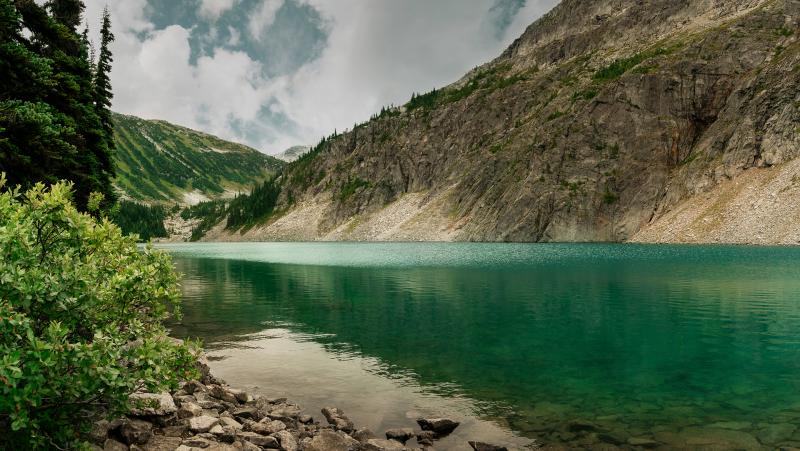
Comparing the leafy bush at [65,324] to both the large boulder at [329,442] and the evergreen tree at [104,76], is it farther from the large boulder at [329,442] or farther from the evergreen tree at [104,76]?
the evergreen tree at [104,76]

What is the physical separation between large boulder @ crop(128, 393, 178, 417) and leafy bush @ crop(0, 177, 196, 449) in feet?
3.10

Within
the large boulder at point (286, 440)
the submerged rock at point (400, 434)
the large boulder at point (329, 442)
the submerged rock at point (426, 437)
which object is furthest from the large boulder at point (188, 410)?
the submerged rock at point (426, 437)

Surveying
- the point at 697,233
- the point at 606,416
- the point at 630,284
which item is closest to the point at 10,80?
the point at 606,416

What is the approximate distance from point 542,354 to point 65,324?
2216cm

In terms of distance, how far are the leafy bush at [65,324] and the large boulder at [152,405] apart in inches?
37.2

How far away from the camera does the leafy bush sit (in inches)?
314

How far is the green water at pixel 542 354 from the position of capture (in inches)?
675

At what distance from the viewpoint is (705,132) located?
153 meters

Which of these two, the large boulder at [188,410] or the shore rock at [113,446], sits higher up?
the shore rock at [113,446]

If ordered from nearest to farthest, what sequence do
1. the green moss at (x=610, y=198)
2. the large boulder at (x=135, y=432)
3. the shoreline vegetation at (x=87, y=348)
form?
the shoreline vegetation at (x=87, y=348)
the large boulder at (x=135, y=432)
the green moss at (x=610, y=198)

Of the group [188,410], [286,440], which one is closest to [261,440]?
[286,440]

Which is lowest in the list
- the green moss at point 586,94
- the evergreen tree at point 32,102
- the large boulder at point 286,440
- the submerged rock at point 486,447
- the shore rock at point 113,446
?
the submerged rock at point 486,447

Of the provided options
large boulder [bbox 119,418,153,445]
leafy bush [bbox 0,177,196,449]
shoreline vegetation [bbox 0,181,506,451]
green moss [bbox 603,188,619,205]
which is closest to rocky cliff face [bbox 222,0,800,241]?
green moss [bbox 603,188,619,205]

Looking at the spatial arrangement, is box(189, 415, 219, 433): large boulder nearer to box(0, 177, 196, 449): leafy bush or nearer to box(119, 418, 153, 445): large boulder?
box(119, 418, 153, 445): large boulder
